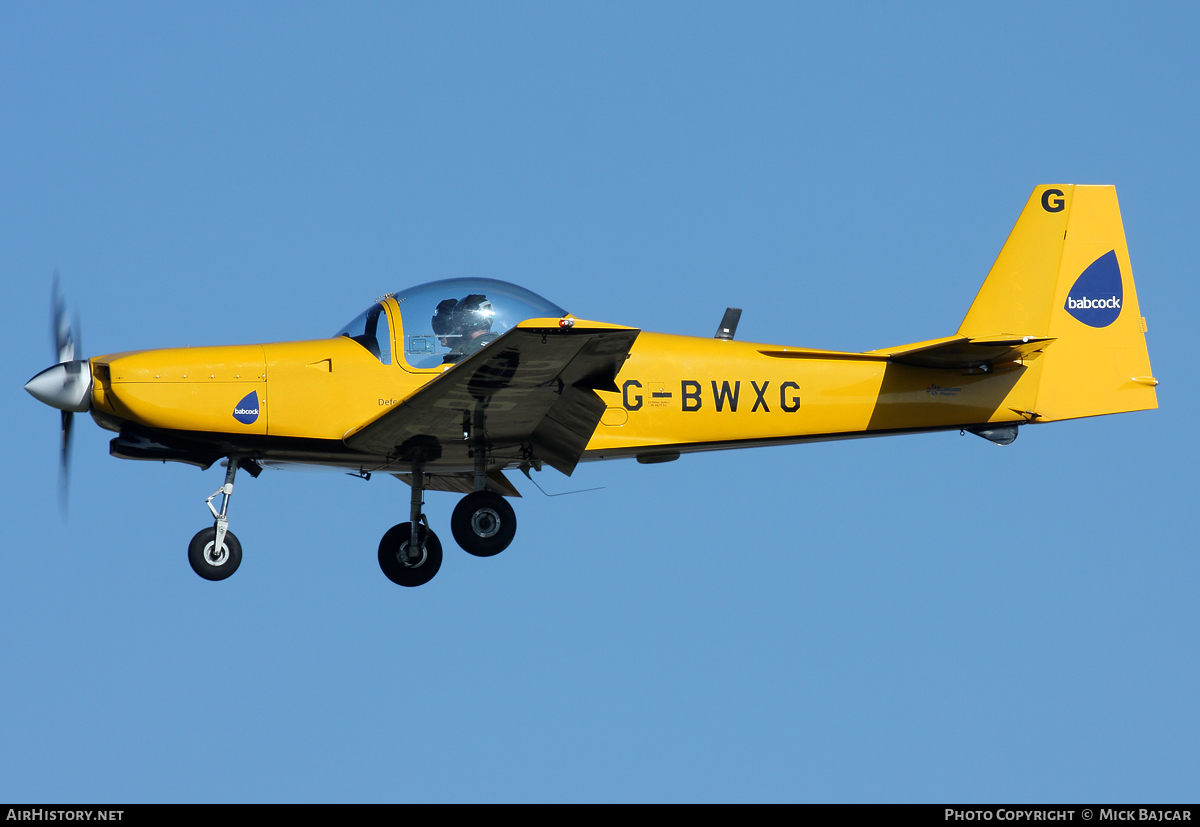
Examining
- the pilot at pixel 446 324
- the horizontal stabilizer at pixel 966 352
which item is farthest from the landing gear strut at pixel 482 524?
the horizontal stabilizer at pixel 966 352

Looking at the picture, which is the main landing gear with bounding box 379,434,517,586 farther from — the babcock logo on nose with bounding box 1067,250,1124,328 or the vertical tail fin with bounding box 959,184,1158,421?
the babcock logo on nose with bounding box 1067,250,1124,328

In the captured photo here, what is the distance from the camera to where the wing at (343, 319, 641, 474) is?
10.8 meters

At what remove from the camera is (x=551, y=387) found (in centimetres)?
1179

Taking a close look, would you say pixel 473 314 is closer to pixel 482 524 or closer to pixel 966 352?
pixel 482 524

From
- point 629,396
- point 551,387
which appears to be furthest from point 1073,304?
point 551,387

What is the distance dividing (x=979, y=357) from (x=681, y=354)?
10.6ft

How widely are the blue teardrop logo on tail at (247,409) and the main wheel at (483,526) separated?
219 centimetres

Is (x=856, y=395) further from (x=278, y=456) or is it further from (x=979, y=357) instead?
(x=278, y=456)

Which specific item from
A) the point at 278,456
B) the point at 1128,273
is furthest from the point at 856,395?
the point at 278,456

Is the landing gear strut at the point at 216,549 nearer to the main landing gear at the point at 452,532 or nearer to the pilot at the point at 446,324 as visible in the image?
the main landing gear at the point at 452,532

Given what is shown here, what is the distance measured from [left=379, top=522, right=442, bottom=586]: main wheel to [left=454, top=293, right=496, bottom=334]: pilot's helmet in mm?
2359

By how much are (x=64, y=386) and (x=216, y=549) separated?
2.09m

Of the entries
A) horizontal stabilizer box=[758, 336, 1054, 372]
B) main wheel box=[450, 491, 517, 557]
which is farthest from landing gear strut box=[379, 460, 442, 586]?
horizontal stabilizer box=[758, 336, 1054, 372]
